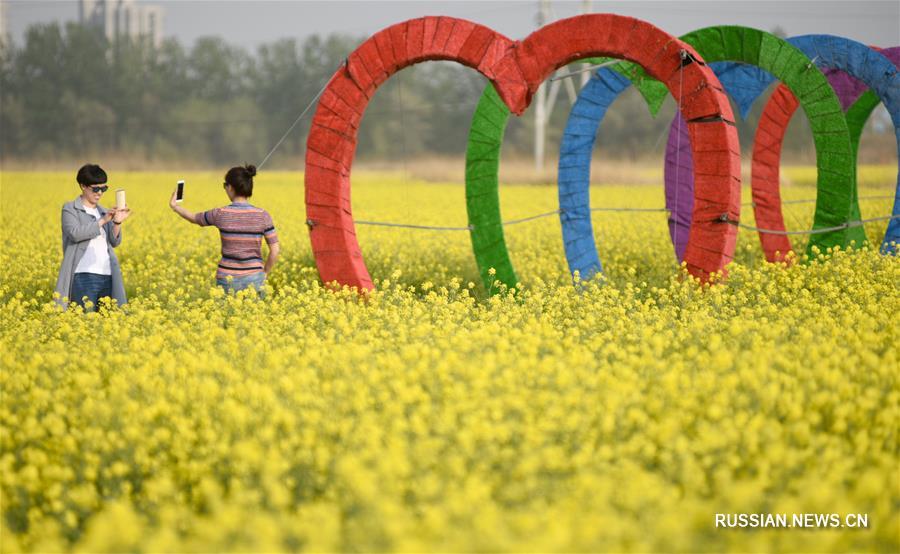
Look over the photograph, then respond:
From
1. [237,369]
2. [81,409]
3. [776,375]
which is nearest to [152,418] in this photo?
[81,409]

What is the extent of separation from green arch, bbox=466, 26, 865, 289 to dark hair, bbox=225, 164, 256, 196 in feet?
7.51

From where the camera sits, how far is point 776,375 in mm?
4711

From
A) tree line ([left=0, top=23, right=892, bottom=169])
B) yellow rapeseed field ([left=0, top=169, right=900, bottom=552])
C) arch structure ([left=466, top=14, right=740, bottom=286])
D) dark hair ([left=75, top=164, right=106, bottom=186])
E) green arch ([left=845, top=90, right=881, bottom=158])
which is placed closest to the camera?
yellow rapeseed field ([left=0, top=169, right=900, bottom=552])

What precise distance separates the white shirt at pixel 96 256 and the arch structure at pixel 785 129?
230 inches

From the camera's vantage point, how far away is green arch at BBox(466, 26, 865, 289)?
9.02m

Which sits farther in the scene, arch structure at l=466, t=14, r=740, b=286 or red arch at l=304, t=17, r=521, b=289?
red arch at l=304, t=17, r=521, b=289

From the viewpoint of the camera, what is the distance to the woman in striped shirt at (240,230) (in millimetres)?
7480

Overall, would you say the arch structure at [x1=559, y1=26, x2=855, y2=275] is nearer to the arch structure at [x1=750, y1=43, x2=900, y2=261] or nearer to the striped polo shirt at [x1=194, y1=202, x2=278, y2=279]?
the arch structure at [x1=750, y1=43, x2=900, y2=261]

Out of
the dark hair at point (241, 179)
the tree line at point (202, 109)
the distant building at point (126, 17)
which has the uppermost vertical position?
the distant building at point (126, 17)

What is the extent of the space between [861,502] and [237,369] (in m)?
3.18

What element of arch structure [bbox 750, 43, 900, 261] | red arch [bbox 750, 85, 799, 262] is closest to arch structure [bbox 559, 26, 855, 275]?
arch structure [bbox 750, 43, 900, 261]

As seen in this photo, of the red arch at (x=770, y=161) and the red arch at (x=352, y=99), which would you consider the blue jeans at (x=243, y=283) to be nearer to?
the red arch at (x=352, y=99)

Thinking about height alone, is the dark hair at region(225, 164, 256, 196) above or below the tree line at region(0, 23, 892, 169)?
below

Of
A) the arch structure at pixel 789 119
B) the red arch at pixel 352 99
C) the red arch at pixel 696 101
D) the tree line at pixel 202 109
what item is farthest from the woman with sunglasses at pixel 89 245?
the tree line at pixel 202 109
